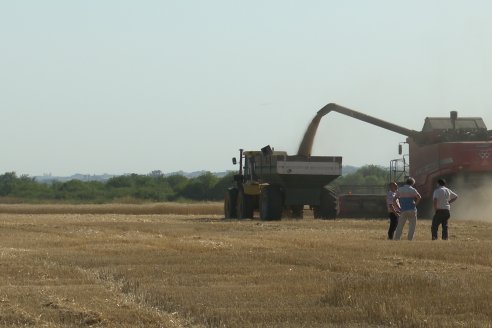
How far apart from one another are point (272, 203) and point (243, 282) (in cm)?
2339

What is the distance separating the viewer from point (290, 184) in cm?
3962

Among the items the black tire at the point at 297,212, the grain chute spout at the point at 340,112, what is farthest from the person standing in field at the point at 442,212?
the grain chute spout at the point at 340,112

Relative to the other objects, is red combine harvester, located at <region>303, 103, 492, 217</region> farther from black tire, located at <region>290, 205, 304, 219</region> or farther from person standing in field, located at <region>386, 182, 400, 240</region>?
person standing in field, located at <region>386, 182, 400, 240</region>

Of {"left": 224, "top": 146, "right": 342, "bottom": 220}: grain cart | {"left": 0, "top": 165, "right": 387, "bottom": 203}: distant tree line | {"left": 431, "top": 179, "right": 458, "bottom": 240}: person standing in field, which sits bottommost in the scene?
{"left": 431, "top": 179, "right": 458, "bottom": 240}: person standing in field

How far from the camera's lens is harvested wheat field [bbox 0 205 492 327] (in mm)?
12359

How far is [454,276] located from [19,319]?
6.70m

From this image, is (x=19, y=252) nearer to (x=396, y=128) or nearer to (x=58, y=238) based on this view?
(x=58, y=238)

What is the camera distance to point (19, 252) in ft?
71.9

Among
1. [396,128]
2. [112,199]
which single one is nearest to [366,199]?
[396,128]

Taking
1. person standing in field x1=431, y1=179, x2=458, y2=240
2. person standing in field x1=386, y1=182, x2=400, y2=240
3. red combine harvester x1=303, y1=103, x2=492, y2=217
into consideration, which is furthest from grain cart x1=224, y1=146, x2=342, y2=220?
person standing in field x1=431, y1=179, x2=458, y2=240

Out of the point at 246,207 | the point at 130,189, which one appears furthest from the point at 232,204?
the point at 130,189

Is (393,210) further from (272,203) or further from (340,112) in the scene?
(340,112)

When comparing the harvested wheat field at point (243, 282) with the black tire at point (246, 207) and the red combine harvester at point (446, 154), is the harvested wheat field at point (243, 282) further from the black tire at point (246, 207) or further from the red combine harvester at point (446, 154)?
the black tire at point (246, 207)

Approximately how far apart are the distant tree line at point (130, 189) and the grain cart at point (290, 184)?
46565 millimetres
